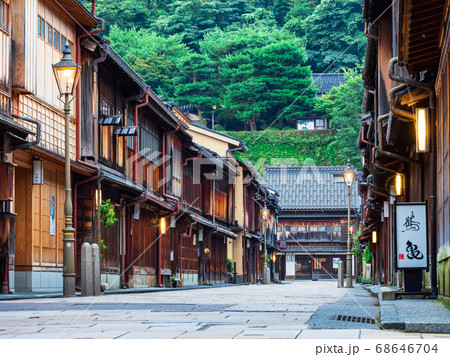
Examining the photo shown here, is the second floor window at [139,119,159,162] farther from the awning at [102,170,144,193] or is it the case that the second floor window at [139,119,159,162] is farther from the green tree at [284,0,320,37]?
the green tree at [284,0,320,37]

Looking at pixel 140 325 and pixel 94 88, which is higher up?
pixel 94 88

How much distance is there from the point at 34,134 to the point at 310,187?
6653cm

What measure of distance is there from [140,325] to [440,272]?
6168mm

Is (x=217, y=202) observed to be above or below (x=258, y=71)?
below

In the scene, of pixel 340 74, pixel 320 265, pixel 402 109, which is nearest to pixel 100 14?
pixel 340 74

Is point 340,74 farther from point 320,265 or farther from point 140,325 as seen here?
point 140,325

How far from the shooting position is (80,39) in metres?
→ 22.8

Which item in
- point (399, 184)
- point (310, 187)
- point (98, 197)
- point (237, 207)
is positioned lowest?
point (237, 207)

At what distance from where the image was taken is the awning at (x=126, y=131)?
1041 inches

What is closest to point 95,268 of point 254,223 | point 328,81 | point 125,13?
point 254,223

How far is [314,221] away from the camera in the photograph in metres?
81.8

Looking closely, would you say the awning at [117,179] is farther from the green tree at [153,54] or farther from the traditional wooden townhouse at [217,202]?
the green tree at [153,54]

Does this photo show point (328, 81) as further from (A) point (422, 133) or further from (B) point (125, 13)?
(A) point (422, 133)

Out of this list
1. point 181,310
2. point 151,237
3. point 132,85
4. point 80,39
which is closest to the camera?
point 181,310
